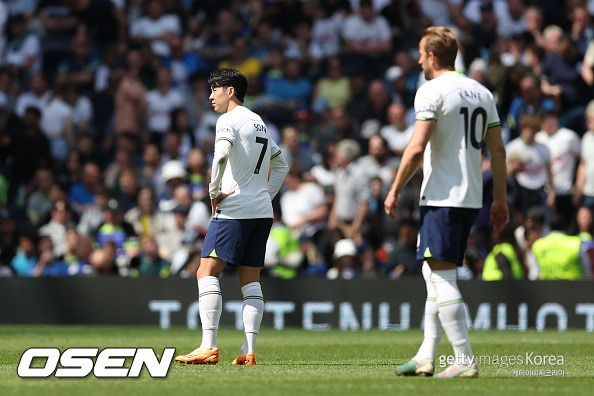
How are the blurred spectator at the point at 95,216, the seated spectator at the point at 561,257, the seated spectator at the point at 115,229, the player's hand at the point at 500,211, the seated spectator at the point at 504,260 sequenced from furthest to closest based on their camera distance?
1. the blurred spectator at the point at 95,216
2. the seated spectator at the point at 115,229
3. the seated spectator at the point at 504,260
4. the seated spectator at the point at 561,257
5. the player's hand at the point at 500,211

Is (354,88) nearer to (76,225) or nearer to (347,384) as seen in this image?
(76,225)

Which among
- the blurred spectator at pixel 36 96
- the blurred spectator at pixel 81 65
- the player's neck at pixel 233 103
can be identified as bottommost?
the player's neck at pixel 233 103

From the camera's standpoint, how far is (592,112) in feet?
53.2

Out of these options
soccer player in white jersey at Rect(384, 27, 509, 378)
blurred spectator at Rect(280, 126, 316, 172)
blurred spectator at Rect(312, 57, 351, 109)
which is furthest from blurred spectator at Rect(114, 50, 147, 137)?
soccer player in white jersey at Rect(384, 27, 509, 378)

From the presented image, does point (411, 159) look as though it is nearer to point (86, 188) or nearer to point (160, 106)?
point (86, 188)

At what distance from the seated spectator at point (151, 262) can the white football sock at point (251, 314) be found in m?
7.34

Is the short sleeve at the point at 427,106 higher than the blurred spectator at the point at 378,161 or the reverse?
higher

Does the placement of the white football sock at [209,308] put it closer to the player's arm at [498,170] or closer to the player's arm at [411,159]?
the player's arm at [411,159]

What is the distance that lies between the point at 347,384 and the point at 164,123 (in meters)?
12.6

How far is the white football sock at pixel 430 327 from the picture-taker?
25.0ft

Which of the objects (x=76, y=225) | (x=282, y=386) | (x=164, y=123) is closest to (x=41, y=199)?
(x=76, y=225)

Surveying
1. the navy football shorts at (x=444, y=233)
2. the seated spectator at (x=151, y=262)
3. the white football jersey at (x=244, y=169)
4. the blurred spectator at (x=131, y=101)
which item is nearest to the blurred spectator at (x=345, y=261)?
the seated spectator at (x=151, y=262)

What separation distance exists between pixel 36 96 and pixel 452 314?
1372cm

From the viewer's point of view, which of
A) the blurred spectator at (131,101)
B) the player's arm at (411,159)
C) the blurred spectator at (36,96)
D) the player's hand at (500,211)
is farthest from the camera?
the blurred spectator at (36,96)
